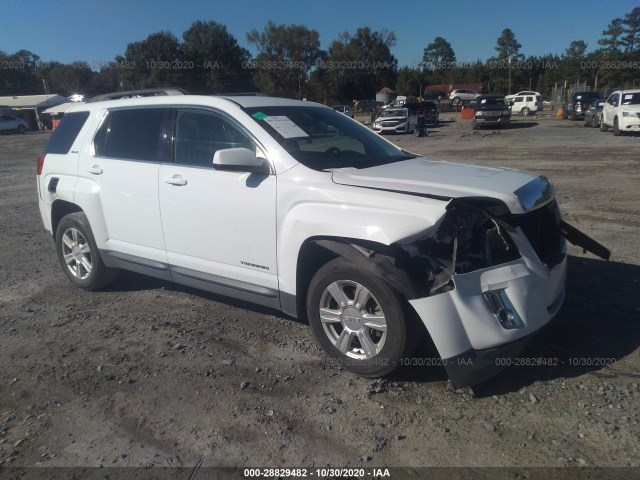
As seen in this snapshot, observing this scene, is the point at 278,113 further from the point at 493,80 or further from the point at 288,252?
the point at 493,80

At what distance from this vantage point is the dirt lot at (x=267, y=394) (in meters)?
2.79

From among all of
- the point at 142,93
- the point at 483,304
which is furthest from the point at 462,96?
the point at 483,304

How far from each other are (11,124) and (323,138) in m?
48.0

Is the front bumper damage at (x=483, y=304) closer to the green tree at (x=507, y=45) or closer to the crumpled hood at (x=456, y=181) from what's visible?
the crumpled hood at (x=456, y=181)

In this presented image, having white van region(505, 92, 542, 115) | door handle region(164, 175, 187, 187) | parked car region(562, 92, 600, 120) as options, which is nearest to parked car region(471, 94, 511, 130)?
parked car region(562, 92, 600, 120)

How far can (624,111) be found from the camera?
20.4 metres

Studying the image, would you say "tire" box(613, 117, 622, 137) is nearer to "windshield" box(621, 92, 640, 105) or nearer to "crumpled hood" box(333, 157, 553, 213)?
"windshield" box(621, 92, 640, 105)

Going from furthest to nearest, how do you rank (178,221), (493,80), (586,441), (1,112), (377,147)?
(493,80)
(1,112)
(377,147)
(178,221)
(586,441)

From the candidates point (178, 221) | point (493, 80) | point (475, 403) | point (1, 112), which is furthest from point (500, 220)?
point (493, 80)

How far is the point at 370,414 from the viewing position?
311 cm

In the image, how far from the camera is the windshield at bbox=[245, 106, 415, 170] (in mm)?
3945

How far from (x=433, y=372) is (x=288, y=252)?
4.29ft

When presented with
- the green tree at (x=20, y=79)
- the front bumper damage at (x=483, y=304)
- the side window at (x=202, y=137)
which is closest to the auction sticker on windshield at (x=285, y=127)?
the side window at (x=202, y=137)

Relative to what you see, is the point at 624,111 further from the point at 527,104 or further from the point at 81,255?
the point at 527,104
